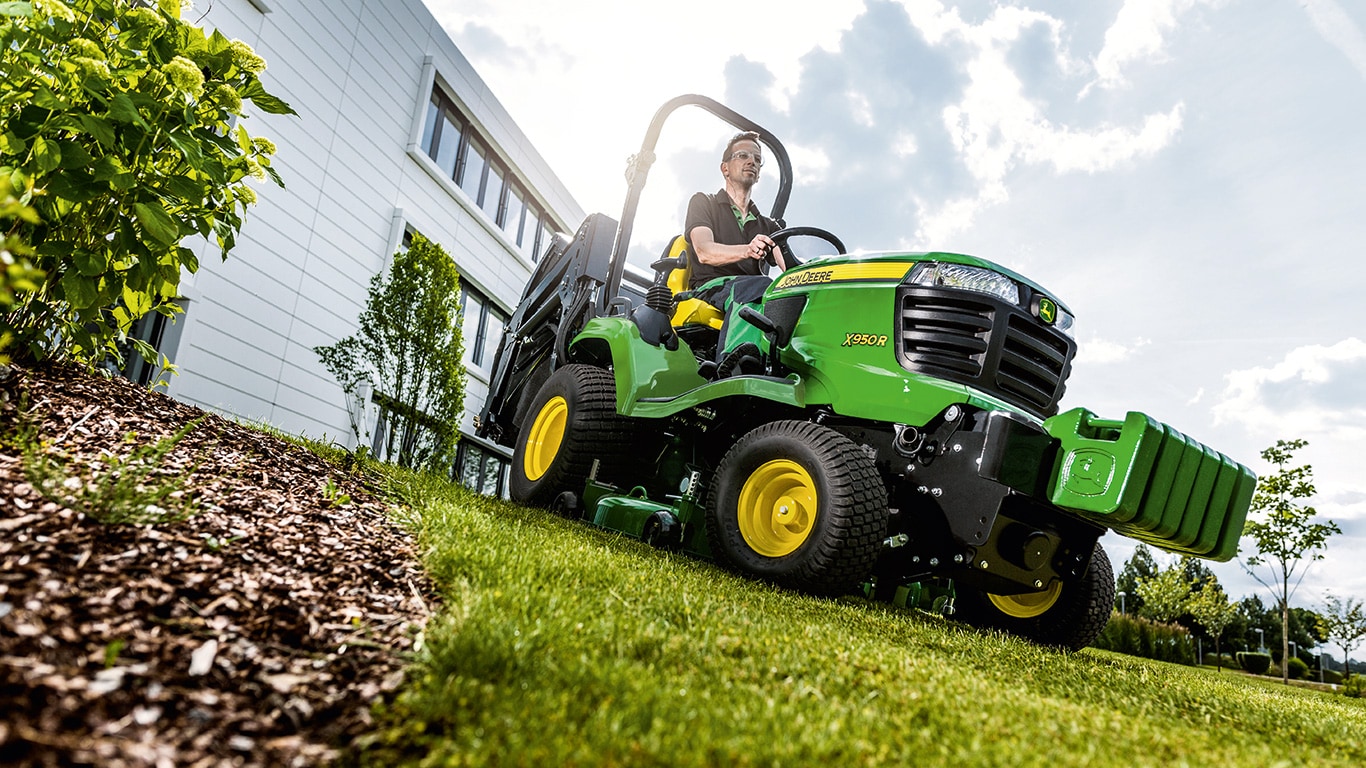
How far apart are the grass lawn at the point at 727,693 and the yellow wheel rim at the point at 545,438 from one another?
273 centimetres

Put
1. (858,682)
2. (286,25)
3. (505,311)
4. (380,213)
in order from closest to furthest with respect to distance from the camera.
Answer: (858,682) < (286,25) < (380,213) < (505,311)

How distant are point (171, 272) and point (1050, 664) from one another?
3808 millimetres

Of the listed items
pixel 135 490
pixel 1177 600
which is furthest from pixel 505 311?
pixel 1177 600

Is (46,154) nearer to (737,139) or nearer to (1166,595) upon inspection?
(737,139)

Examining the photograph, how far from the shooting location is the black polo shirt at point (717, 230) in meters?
5.62

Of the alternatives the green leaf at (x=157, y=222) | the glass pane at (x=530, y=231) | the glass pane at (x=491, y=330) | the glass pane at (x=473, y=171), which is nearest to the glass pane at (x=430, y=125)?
the glass pane at (x=473, y=171)

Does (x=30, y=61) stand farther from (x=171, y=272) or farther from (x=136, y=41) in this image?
(x=171, y=272)

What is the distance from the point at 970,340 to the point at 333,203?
9.82m

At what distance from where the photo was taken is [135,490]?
2.22 meters

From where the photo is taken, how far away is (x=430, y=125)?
44.8ft

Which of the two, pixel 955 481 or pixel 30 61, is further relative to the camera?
pixel 955 481

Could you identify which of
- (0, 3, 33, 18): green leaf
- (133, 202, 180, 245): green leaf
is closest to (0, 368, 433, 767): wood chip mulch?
(133, 202, 180, 245): green leaf

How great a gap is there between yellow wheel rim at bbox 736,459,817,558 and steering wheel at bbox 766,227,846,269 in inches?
64.3

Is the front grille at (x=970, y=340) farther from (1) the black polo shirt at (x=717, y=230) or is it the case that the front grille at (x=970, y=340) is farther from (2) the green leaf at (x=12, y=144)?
(2) the green leaf at (x=12, y=144)
